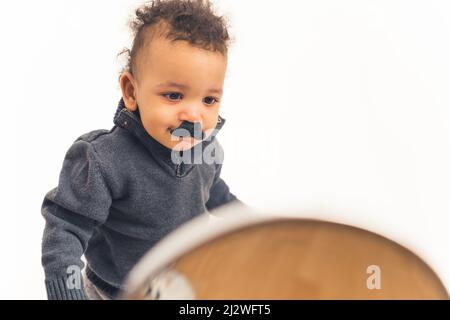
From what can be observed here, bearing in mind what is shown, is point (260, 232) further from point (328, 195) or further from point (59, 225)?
point (59, 225)

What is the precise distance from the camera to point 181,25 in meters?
0.40

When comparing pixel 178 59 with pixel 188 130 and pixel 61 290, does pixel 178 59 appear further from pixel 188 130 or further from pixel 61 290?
pixel 61 290

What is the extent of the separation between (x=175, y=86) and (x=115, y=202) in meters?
0.09

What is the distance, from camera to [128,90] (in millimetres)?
430

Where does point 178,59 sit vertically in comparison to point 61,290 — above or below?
above

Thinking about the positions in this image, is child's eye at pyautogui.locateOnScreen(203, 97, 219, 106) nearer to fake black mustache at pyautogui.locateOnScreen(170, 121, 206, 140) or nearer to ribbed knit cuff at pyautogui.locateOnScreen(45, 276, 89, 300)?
fake black mustache at pyautogui.locateOnScreen(170, 121, 206, 140)

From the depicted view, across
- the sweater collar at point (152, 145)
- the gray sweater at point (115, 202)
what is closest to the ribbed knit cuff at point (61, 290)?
the gray sweater at point (115, 202)

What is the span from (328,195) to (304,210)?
57mm

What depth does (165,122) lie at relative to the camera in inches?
16.0

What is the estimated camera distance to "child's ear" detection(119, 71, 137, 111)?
1.39 ft

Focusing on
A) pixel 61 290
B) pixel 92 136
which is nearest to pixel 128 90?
pixel 92 136

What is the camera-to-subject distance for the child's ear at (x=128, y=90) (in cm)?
42

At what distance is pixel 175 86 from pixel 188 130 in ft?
0.11

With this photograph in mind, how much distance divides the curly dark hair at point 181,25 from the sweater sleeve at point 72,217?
0.08 m
